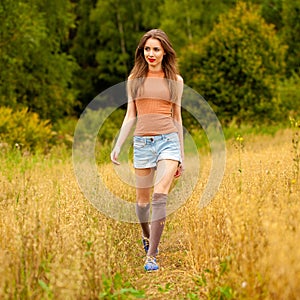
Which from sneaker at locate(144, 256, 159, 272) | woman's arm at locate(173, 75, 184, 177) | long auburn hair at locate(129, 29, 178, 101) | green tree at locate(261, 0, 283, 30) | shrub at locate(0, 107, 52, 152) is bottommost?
sneaker at locate(144, 256, 159, 272)

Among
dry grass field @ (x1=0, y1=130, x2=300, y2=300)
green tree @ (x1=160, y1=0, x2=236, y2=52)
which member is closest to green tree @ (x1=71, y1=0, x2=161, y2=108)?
green tree @ (x1=160, y1=0, x2=236, y2=52)

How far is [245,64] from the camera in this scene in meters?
20.7

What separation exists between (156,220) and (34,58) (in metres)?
18.5

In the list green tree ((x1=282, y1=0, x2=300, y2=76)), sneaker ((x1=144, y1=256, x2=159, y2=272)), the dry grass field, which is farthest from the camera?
green tree ((x1=282, y1=0, x2=300, y2=76))

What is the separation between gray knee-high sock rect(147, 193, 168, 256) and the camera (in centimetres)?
482

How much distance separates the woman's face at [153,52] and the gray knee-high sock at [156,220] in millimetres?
1177

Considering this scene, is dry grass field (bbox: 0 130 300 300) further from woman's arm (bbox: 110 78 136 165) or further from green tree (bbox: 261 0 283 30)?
green tree (bbox: 261 0 283 30)

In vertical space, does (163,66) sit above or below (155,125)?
above

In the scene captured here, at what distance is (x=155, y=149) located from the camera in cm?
497

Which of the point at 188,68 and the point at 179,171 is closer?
the point at 179,171

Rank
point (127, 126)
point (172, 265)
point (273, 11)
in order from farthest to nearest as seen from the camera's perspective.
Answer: point (273, 11) → point (127, 126) → point (172, 265)

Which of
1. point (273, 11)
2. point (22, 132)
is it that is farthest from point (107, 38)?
point (22, 132)

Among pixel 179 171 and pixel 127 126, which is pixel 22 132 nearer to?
pixel 127 126

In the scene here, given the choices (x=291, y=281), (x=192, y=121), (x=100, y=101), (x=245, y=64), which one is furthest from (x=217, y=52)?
(x=291, y=281)
